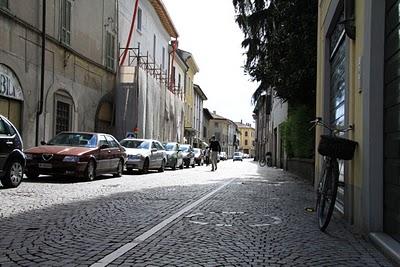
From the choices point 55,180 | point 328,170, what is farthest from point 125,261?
point 55,180

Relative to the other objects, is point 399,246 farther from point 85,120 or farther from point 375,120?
point 85,120

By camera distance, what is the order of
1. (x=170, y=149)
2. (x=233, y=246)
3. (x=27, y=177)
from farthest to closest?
(x=170, y=149) < (x=27, y=177) < (x=233, y=246)

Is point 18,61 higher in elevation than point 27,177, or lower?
higher

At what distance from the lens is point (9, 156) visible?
450 inches

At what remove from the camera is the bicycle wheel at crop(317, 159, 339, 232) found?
6.79 meters

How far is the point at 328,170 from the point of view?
23.2 ft

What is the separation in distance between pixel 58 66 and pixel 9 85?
419cm

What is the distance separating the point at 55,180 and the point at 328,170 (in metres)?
9.96

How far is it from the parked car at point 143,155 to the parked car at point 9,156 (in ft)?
29.1

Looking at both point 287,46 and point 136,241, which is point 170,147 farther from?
point 136,241

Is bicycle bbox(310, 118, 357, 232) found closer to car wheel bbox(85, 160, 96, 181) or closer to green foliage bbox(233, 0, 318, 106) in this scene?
car wheel bbox(85, 160, 96, 181)

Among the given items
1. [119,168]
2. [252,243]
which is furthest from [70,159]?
[252,243]

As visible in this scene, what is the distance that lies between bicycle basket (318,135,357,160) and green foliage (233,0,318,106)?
33.8 ft

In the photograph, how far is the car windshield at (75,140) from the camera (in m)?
16.0
